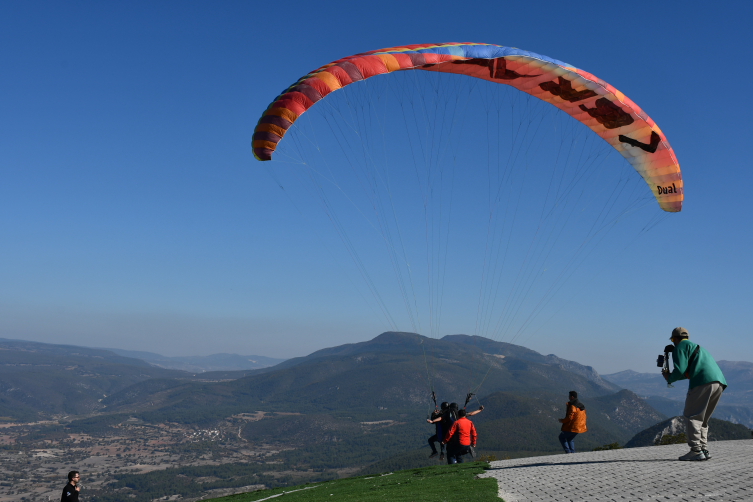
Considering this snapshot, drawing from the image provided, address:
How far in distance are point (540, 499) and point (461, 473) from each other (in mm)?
5279

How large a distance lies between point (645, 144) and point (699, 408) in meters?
10.9

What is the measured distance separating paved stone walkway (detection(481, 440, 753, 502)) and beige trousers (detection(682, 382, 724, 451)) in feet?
2.12

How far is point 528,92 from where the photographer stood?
62.4 feet

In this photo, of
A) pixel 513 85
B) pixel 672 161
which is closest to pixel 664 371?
pixel 672 161

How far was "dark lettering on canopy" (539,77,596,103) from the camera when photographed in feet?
59.1

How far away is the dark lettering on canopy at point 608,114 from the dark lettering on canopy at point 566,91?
501 mm

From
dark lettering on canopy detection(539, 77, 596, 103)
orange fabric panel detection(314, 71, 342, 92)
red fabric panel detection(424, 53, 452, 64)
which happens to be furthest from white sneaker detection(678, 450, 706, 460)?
orange fabric panel detection(314, 71, 342, 92)

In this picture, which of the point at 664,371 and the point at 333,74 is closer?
the point at 664,371

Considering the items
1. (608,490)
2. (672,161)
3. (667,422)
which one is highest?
(672,161)

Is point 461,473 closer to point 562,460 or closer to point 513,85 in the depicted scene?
point 562,460

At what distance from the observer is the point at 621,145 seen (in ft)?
63.6

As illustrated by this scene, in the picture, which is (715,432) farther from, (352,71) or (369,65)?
(352,71)

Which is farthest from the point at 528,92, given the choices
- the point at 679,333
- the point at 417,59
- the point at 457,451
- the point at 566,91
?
the point at 457,451

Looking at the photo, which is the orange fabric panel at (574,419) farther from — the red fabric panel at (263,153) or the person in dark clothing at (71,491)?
the person in dark clothing at (71,491)
